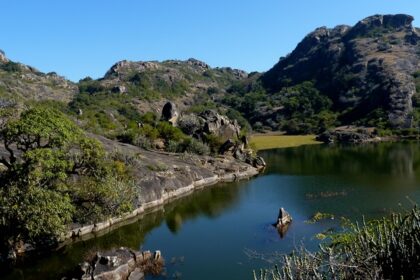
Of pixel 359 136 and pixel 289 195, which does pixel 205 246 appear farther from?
pixel 359 136

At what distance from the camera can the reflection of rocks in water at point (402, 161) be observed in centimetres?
8167

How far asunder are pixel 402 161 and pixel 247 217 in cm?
5683

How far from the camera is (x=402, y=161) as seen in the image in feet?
323

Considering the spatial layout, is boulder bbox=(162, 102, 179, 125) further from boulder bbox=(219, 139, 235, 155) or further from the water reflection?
the water reflection

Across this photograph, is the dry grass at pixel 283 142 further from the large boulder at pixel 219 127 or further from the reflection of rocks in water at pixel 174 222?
the reflection of rocks in water at pixel 174 222

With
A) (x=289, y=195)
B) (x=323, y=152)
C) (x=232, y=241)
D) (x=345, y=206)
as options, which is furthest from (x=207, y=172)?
(x=323, y=152)

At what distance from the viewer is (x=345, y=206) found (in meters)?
55.6

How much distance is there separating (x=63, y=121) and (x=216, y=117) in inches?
2983

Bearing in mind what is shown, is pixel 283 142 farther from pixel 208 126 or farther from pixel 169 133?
pixel 169 133

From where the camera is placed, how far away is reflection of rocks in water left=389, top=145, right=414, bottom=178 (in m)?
81.7

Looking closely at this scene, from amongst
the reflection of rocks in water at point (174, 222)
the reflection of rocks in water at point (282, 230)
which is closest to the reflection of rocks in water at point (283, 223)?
the reflection of rocks in water at point (282, 230)

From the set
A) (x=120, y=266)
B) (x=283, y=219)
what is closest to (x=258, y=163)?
(x=283, y=219)

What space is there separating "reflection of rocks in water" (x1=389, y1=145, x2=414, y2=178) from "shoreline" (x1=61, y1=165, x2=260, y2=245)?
86.0ft

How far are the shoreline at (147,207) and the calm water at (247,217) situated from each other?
4.92ft
